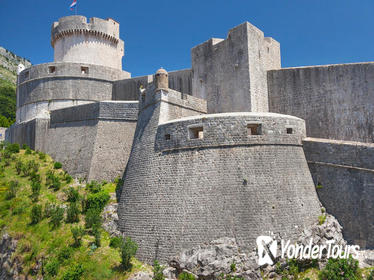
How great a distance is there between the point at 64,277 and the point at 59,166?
31.2 feet

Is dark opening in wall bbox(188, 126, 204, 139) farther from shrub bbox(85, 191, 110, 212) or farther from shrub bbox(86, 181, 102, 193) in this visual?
shrub bbox(86, 181, 102, 193)

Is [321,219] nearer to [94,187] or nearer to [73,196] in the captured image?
[94,187]

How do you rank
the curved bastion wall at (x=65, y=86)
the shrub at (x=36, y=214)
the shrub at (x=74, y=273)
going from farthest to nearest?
the curved bastion wall at (x=65, y=86) < the shrub at (x=36, y=214) < the shrub at (x=74, y=273)

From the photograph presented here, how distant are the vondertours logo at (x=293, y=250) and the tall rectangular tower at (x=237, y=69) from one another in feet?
27.8

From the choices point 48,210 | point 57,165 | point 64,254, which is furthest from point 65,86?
point 64,254

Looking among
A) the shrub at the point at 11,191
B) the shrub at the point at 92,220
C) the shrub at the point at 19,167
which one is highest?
the shrub at the point at 19,167

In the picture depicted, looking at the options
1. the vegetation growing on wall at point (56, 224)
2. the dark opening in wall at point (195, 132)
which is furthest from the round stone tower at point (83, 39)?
the dark opening in wall at point (195, 132)

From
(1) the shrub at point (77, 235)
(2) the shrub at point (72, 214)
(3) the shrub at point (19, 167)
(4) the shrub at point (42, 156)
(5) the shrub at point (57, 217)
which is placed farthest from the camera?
(4) the shrub at point (42, 156)

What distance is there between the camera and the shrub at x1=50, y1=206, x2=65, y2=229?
1564cm

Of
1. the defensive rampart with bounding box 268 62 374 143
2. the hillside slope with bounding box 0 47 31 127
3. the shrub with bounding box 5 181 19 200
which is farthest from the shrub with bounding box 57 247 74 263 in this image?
the hillside slope with bounding box 0 47 31 127

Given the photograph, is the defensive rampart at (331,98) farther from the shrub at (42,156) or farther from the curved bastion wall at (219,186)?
the shrub at (42,156)

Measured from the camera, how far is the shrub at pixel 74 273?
1280 centimetres

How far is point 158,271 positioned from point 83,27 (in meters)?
22.8

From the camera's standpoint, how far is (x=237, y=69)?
63.5ft
